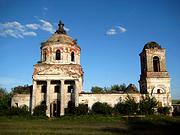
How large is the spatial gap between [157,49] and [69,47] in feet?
42.1

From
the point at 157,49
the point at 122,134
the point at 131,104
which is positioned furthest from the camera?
the point at 157,49

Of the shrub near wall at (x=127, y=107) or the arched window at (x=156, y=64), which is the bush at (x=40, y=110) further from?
the arched window at (x=156, y=64)

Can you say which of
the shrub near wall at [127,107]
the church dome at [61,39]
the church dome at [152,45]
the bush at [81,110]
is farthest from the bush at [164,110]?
the church dome at [61,39]

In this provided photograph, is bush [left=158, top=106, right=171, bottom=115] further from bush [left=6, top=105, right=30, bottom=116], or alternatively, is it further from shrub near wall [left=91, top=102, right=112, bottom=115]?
bush [left=6, top=105, right=30, bottom=116]

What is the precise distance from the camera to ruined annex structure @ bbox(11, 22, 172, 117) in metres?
34.2

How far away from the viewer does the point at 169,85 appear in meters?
34.5

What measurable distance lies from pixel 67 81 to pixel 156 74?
12.6 meters

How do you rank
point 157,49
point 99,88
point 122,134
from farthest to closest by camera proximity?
point 99,88
point 157,49
point 122,134

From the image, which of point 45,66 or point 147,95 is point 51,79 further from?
point 147,95

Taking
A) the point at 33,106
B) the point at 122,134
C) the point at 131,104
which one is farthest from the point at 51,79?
the point at 122,134

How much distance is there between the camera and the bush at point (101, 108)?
108 ft

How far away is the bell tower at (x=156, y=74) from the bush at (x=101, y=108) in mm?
6085

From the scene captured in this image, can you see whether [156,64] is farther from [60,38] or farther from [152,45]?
[60,38]

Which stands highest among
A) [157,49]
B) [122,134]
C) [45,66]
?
[157,49]
